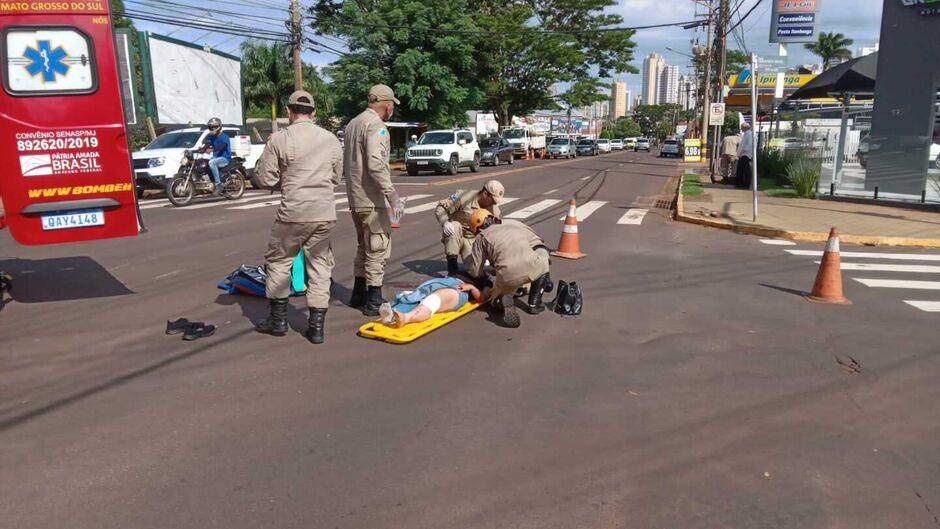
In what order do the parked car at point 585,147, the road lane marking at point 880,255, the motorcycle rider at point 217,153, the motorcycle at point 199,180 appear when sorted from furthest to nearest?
the parked car at point 585,147 < the motorcycle rider at point 217,153 < the motorcycle at point 199,180 < the road lane marking at point 880,255

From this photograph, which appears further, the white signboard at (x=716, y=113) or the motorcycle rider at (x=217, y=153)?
the white signboard at (x=716, y=113)

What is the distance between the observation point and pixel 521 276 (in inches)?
231

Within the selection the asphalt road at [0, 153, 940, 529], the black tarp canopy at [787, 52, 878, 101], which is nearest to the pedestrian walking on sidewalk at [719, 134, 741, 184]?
the black tarp canopy at [787, 52, 878, 101]

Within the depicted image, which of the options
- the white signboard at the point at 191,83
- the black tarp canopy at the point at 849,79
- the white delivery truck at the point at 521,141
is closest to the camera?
the black tarp canopy at the point at 849,79

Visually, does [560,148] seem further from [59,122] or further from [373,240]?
[59,122]

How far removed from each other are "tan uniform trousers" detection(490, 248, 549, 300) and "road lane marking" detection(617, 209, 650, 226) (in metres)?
7.28

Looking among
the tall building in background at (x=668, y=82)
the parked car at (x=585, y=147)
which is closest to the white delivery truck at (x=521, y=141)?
the parked car at (x=585, y=147)

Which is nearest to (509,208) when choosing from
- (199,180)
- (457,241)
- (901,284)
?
(199,180)

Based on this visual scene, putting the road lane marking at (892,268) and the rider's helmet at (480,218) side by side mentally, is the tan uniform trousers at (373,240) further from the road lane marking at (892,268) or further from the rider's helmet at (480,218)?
the road lane marking at (892,268)

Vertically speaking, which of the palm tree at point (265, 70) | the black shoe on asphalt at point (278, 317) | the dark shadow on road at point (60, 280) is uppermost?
the palm tree at point (265, 70)

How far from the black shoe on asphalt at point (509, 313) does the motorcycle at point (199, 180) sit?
36.9 feet

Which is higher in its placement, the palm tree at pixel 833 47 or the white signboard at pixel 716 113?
the palm tree at pixel 833 47

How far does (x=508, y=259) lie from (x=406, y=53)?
32223 millimetres

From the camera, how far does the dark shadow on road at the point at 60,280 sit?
7.07 metres
